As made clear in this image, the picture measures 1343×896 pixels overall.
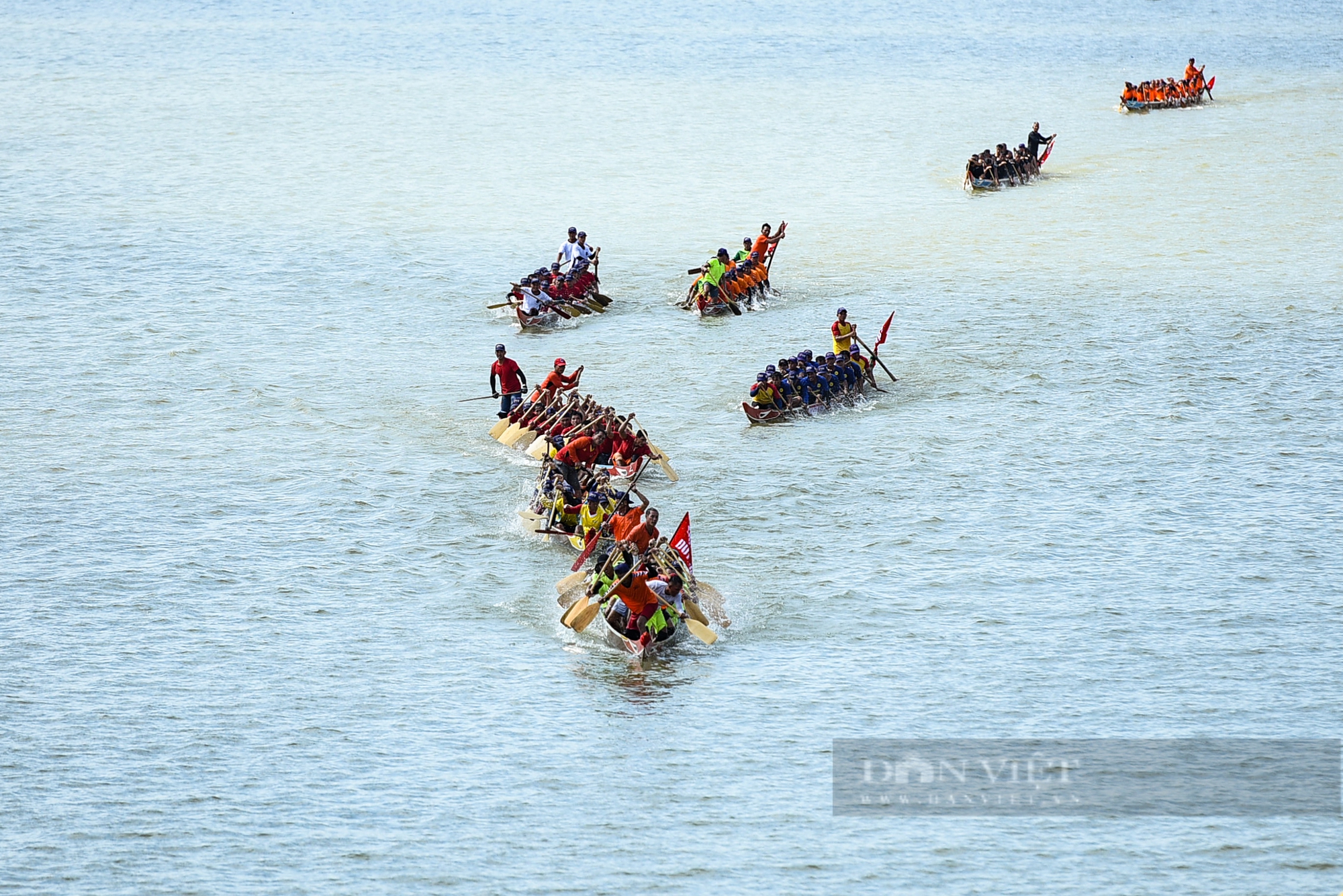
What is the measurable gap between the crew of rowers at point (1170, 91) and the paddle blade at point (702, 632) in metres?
64.1

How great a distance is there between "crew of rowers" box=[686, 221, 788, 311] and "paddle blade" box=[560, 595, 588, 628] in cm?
2103

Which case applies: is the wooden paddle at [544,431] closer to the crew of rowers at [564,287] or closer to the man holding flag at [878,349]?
the man holding flag at [878,349]

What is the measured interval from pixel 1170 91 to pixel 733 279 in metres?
46.8

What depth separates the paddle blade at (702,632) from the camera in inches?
960

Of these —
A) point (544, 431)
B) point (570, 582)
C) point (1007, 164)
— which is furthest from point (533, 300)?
point (1007, 164)

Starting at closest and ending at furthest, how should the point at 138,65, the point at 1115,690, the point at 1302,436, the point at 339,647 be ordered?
the point at 1115,690, the point at 339,647, the point at 1302,436, the point at 138,65

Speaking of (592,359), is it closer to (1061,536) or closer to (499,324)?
(499,324)

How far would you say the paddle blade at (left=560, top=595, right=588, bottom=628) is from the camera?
2472 centimetres

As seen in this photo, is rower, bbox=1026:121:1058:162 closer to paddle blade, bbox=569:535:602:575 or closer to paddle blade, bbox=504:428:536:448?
paddle blade, bbox=504:428:536:448

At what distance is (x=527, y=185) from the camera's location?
214ft

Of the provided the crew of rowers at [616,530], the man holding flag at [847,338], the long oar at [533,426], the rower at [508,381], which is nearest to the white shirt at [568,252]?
the rower at [508,381]

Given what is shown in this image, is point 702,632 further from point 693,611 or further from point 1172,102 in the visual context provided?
point 1172,102

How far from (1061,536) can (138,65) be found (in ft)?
269

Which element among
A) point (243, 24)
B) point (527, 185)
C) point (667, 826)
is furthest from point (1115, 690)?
point (243, 24)
